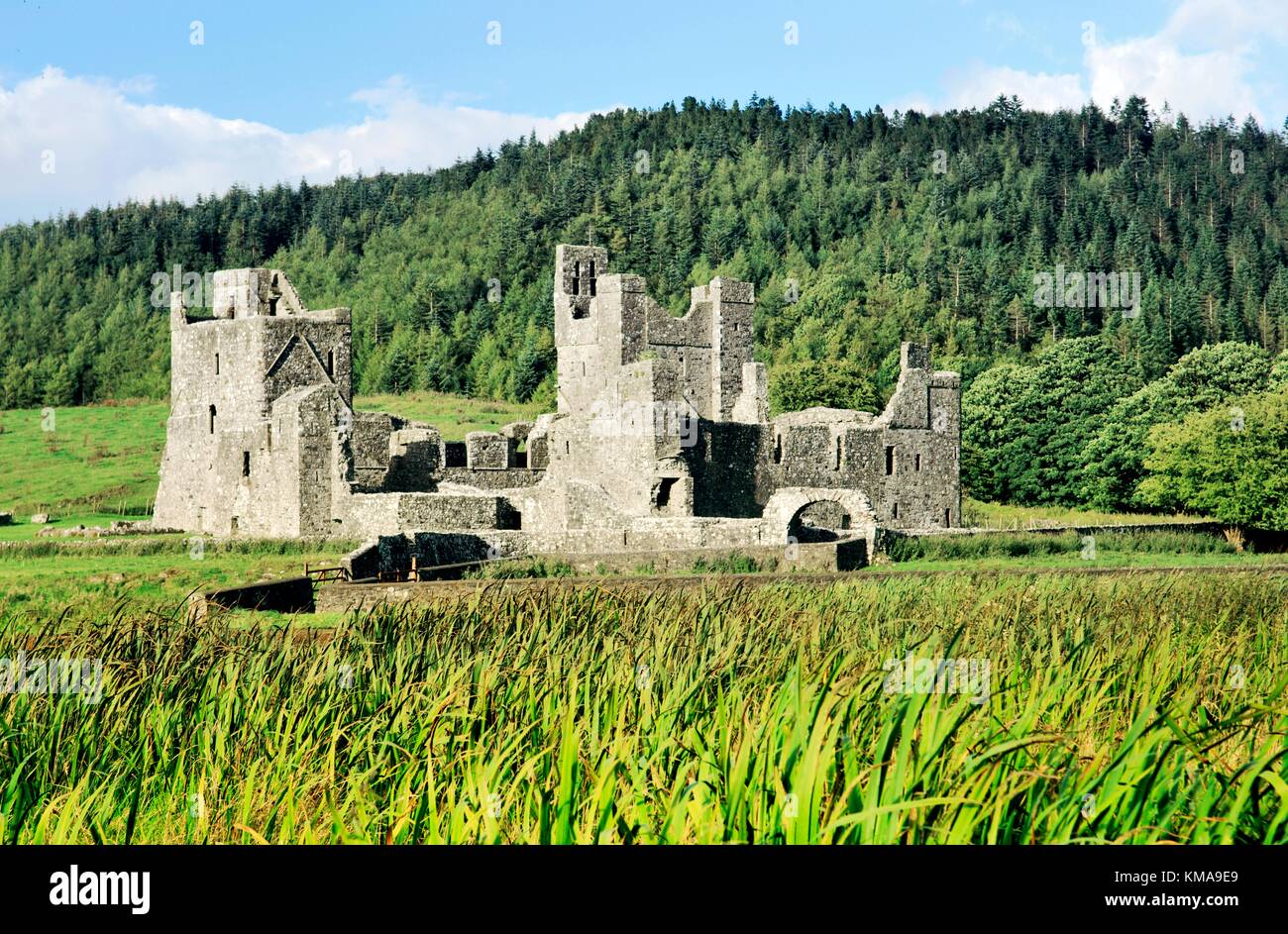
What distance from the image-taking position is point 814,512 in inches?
1347

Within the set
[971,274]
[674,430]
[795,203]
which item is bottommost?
[674,430]

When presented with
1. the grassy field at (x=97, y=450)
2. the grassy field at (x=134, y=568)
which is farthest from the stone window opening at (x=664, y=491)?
the grassy field at (x=97, y=450)

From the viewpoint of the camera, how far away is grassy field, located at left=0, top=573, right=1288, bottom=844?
7.33 meters

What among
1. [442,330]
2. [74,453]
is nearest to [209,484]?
[74,453]

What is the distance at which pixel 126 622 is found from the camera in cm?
1303

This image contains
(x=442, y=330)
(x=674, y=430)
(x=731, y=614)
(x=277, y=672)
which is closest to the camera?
(x=277, y=672)

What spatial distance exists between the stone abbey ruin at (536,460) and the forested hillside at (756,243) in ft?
86.4

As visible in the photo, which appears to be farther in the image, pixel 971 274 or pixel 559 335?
pixel 971 274

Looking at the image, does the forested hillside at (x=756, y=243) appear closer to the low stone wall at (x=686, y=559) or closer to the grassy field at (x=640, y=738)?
the low stone wall at (x=686, y=559)

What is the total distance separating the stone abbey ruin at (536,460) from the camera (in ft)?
97.7

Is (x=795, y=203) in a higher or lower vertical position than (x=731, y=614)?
higher

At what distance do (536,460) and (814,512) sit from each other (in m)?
8.81

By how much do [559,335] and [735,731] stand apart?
38.0 m
